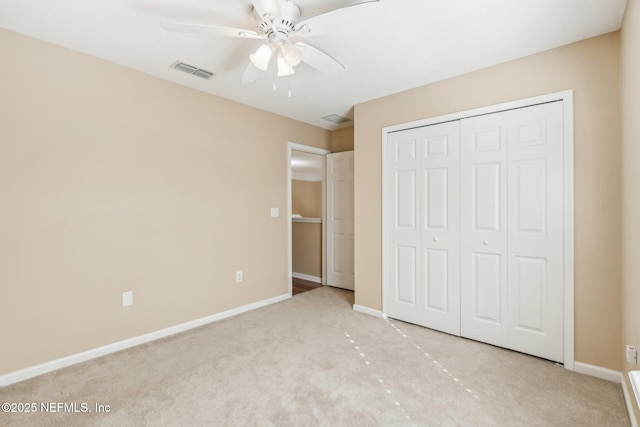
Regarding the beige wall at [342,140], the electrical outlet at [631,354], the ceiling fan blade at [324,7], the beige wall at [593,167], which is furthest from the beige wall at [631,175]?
the beige wall at [342,140]

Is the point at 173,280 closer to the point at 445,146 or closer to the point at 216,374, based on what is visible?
the point at 216,374

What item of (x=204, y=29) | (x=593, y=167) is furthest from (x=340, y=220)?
(x=204, y=29)

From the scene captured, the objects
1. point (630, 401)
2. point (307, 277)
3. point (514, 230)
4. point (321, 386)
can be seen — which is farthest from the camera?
point (307, 277)

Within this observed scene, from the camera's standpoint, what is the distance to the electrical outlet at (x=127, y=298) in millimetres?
2646

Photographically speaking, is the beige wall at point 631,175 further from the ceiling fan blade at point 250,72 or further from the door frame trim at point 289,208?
the door frame trim at point 289,208

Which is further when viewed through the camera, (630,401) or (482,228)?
(482,228)

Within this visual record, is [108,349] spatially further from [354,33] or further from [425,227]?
[354,33]

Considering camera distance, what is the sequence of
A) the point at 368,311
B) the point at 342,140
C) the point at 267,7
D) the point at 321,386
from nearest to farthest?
1. the point at 267,7
2. the point at 321,386
3. the point at 368,311
4. the point at 342,140

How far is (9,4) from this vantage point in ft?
6.10

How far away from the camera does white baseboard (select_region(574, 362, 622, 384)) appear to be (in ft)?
6.88

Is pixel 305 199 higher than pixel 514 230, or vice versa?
pixel 305 199

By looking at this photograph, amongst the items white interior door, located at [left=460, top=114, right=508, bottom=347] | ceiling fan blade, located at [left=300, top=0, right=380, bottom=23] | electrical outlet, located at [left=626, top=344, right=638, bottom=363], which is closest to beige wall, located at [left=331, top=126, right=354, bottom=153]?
white interior door, located at [left=460, top=114, right=508, bottom=347]

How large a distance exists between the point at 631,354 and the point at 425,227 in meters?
1.64

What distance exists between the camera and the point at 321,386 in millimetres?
2055
